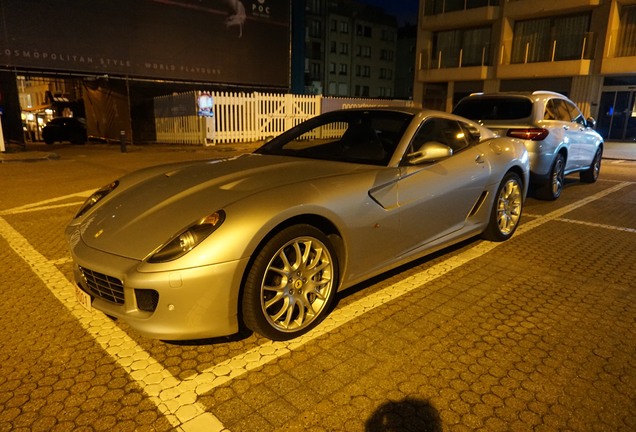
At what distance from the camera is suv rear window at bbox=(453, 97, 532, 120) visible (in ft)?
22.6

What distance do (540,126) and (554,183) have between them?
→ 3.98 feet

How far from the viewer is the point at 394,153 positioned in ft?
11.6

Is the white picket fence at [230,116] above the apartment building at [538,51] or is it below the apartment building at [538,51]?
below

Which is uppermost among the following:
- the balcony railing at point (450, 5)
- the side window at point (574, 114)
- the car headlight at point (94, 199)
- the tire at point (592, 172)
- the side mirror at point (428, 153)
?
the balcony railing at point (450, 5)

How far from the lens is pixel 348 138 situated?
13.4ft

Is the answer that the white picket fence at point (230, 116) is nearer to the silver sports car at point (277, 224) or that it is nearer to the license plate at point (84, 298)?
the silver sports car at point (277, 224)

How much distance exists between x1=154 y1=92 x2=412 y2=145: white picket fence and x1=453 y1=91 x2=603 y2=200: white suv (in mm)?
12495

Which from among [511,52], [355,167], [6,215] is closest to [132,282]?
[355,167]

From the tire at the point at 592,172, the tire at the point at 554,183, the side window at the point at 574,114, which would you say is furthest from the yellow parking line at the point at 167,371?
the tire at the point at 592,172

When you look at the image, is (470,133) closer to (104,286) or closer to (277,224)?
(277,224)

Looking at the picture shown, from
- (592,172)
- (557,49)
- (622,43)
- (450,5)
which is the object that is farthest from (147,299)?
(450,5)

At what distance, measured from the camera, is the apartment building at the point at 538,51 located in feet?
69.3

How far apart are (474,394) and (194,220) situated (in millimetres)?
1790

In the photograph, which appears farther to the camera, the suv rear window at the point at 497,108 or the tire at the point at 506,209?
the suv rear window at the point at 497,108
